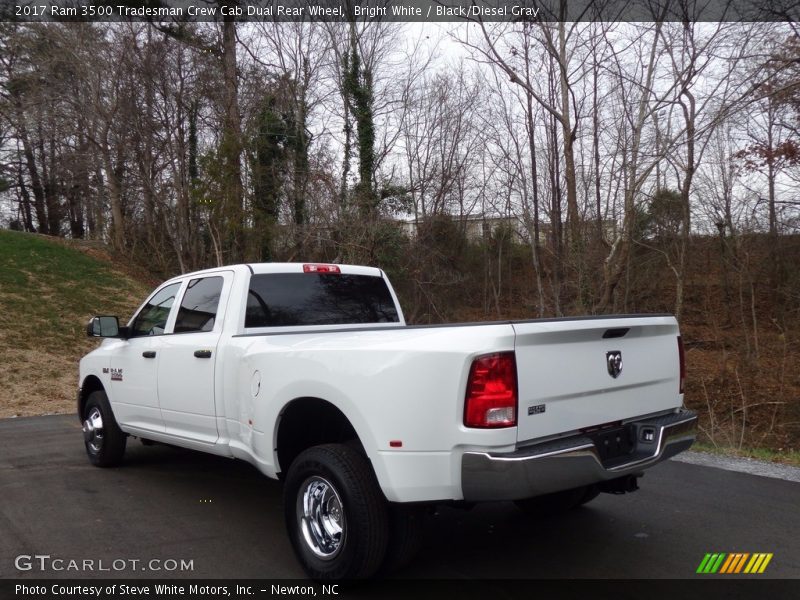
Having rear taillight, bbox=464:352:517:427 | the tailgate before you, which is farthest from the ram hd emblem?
rear taillight, bbox=464:352:517:427

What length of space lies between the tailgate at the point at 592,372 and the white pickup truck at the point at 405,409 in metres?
0.01

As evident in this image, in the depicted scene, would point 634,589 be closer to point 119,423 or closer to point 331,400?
point 331,400

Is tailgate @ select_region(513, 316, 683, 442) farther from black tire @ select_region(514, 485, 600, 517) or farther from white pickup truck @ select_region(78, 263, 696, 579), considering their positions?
black tire @ select_region(514, 485, 600, 517)

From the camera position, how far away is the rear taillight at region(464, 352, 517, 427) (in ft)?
11.4

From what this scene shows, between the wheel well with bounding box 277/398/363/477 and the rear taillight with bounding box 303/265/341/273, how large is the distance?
1.61 m

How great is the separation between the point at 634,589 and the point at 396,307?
3.12 m

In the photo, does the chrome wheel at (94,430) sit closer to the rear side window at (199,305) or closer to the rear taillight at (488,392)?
the rear side window at (199,305)

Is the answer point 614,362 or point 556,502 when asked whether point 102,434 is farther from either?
point 614,362

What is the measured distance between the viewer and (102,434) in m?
6.88

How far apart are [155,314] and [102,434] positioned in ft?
4.73

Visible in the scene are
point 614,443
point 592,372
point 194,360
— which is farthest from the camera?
point 194,360

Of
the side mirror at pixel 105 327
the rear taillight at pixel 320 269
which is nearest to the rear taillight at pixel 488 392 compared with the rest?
the rear taillight at pixel 320 269

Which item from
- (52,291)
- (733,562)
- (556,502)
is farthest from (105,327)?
(52,291)

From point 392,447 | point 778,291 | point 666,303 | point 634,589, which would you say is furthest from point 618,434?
point 666,303
